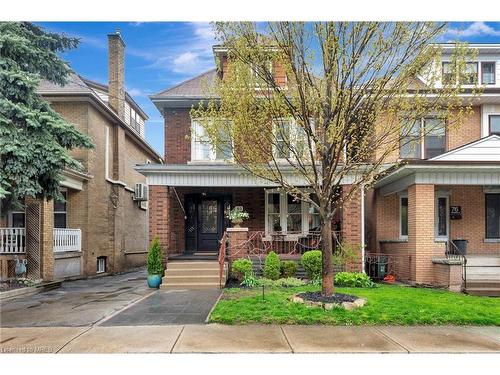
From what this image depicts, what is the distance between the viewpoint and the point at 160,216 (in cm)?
1283

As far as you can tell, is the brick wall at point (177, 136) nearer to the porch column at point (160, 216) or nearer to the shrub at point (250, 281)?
the porch column at point (160, 216)

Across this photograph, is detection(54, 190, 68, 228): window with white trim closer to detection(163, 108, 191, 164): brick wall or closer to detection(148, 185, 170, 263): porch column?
detection(163, 108, 191, 164): brick wall

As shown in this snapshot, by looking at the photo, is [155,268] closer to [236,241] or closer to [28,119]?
[236,241]

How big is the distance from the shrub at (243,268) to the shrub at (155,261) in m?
2.04

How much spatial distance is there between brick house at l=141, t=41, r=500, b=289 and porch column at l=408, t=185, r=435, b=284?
29mm

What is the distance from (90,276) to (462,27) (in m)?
14.3

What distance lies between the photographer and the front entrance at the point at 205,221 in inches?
599

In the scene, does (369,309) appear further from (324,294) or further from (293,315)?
(293,315)

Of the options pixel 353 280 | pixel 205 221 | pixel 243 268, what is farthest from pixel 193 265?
pixel 353 280

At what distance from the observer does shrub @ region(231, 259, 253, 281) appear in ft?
38.6

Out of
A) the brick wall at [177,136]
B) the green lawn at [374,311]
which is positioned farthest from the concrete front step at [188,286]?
the brick wall at [177,136]

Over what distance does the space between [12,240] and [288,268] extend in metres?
8.43

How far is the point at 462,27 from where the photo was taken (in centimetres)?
762
